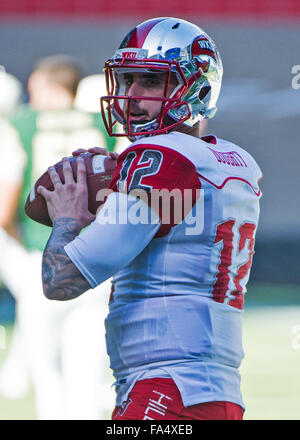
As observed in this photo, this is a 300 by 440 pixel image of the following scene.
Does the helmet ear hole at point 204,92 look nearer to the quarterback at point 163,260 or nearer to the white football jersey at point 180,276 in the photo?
the quarterback at point 163,260

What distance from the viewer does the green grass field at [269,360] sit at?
4422 mm

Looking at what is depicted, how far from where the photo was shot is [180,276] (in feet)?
6.96

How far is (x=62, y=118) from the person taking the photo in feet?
15.1

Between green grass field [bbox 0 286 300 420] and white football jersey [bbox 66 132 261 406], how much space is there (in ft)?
7.11

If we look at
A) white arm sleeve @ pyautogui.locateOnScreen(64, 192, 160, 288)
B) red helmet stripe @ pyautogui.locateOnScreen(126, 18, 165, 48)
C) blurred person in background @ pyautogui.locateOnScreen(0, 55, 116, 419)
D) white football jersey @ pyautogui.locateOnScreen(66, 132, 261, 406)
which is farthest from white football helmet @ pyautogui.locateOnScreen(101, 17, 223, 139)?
blurred person in background @ pyautogui.locateOnScreen(0, 55, 116, 419)

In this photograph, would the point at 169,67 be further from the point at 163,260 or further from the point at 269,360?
the point at 269,360

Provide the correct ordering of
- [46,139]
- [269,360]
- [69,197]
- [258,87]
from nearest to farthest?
[69,197] < [46,139] < [269,360] < [258,87]

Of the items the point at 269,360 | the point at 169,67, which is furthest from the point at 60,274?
the point at 269,360

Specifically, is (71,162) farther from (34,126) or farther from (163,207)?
(34,126)

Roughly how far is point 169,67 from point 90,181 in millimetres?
367

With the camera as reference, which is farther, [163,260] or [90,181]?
[90,181]

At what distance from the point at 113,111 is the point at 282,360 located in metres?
3.55

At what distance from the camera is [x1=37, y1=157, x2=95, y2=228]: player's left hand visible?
224cm
